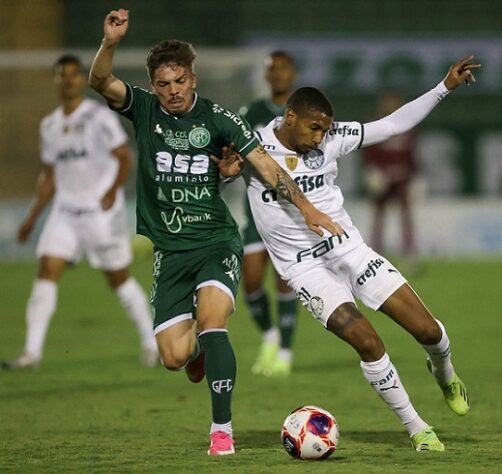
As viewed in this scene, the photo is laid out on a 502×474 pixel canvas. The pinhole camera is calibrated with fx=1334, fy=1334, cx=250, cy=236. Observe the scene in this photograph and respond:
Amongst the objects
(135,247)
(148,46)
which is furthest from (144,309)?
(148,46)

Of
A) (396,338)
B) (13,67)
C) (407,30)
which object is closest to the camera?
(396,338)

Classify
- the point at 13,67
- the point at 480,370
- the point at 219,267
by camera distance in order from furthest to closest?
the point at 13,67 → the point at 480,370 → the point at 219,267

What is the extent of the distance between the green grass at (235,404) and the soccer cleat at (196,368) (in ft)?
1.02

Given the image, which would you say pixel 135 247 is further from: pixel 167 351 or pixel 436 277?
pixel 167 351

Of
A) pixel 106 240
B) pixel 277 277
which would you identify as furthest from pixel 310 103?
pixel 106 240

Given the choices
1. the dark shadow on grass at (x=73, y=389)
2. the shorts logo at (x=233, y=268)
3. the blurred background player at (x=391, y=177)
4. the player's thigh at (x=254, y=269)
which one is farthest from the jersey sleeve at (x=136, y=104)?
the blurred background player at (x=391, y=177)

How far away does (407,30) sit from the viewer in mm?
21922

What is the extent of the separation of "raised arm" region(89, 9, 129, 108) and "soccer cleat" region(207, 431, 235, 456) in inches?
72.6

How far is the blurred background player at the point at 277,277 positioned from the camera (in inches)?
400

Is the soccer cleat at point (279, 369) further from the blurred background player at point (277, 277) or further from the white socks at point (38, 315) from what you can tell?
the white socks at point (38, 315)

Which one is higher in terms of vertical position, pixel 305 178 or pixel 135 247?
pixel 305 178

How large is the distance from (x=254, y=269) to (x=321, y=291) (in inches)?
129

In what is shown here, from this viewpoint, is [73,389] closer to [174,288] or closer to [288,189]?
[174,288]

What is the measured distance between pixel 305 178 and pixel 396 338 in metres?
5.20
